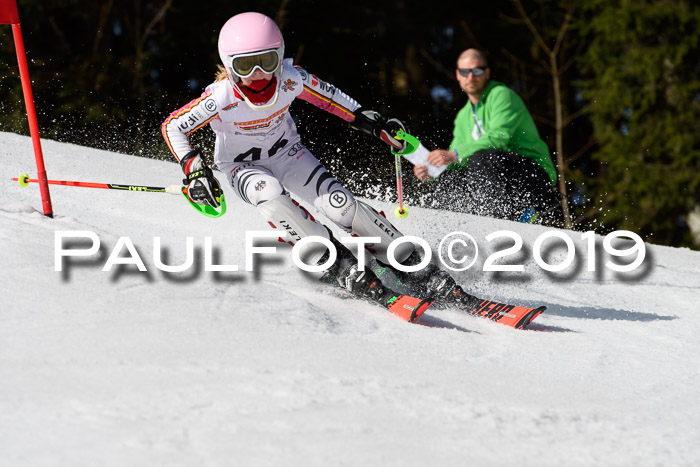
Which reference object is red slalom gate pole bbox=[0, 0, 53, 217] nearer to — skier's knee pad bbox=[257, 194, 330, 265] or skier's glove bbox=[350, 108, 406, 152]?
skier's knee pad bbox=[257, 194, 330, 265]

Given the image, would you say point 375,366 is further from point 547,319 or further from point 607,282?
point 607,282

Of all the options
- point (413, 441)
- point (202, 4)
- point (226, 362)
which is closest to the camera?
point (413, 441)

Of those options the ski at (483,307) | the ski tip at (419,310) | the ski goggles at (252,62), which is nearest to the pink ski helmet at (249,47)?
the ski goggles at (252,62)

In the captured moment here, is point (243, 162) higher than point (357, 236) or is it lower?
higher

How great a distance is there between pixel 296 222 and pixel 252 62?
2.56 feet

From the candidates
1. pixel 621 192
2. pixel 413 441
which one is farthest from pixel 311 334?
pixel 621 192

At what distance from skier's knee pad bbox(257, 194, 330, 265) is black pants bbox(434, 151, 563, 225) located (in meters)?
2.58

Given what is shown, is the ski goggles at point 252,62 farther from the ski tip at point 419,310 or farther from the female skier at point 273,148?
the ski tip at point 419,310

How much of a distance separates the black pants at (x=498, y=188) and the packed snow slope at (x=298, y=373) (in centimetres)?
169

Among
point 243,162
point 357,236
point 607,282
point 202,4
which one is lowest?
point 607,282

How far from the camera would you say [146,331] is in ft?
9.74

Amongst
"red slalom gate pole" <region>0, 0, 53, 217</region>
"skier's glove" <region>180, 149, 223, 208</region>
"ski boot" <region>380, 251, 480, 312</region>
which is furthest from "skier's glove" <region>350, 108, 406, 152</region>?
"red slalom gate pole" <region>0, 0, 53, 217</region>

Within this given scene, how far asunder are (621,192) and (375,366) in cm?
1027

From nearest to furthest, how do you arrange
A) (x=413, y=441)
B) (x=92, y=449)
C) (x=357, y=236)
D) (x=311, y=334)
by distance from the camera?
1. (x=92, y=449)
2. (x=413, y=441)
3. (x=311, y=334)
4. (x=357, y=236)
